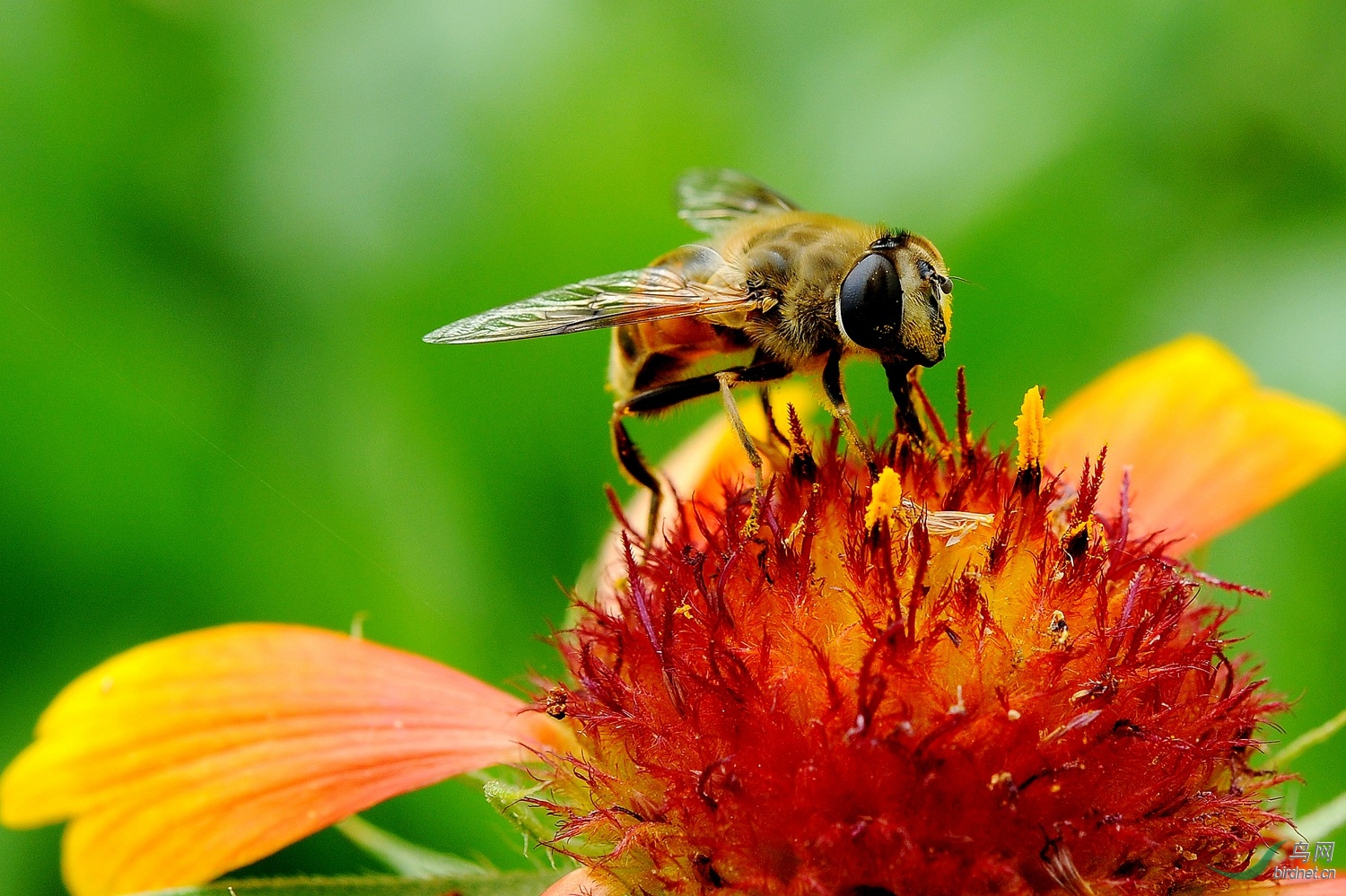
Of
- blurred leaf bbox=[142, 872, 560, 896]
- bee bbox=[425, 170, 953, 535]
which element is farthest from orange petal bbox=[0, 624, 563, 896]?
bee bbox=[425, 170, 953, 535]

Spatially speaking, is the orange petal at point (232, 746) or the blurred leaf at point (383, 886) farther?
the orange petal at point (232, 746)

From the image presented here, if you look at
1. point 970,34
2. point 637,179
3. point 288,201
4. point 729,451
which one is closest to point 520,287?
point 637,179

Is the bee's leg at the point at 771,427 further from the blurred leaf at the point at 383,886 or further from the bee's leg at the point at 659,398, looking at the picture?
the blurred leaf at the point at 383,886

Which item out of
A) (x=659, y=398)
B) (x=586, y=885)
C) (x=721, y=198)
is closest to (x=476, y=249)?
(x=721, y=198)

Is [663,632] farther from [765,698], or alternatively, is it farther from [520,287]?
[520,287]

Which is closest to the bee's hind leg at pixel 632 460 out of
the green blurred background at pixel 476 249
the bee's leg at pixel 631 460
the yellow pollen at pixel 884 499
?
the bee's leg at pixel 631 460

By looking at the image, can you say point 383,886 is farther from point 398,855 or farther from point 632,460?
point 632,460

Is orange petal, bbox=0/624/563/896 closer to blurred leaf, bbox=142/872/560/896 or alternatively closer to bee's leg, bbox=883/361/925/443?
blurred leaf, bbox=142/872/560/896
